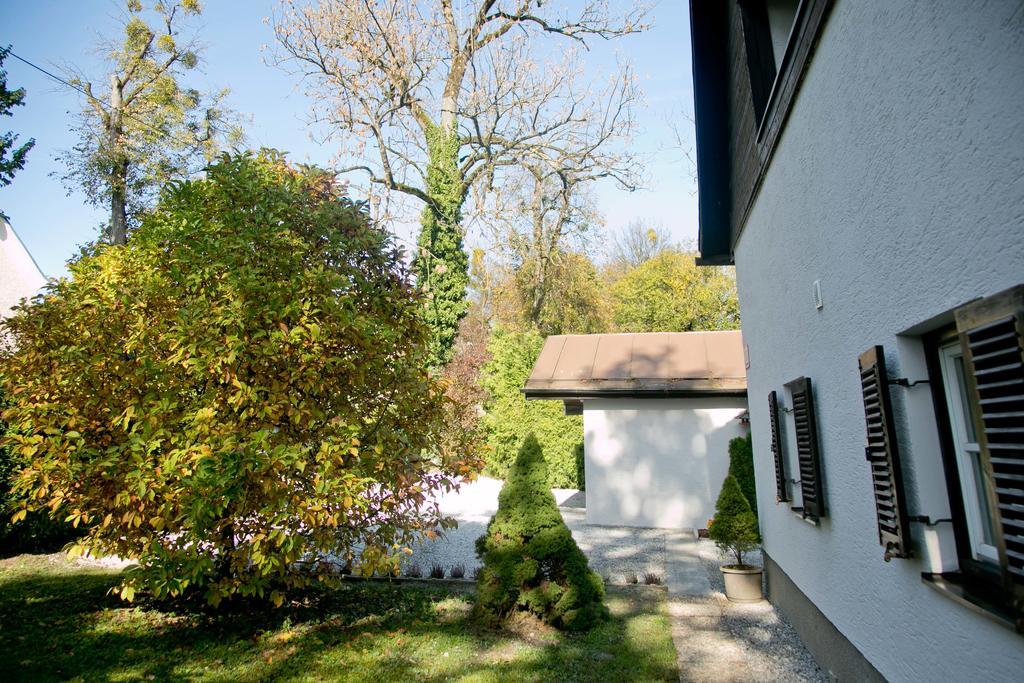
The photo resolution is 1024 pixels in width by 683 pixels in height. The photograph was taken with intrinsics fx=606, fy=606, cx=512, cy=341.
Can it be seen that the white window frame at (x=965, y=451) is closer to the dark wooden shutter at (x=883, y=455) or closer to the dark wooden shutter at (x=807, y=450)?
the dark wooden shutter at (x=883, y=455)

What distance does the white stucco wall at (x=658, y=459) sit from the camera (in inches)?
493

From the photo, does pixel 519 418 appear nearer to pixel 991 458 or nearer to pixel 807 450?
pixel 807 450

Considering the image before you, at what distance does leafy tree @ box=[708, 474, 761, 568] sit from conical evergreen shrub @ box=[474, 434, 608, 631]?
6.77 feet

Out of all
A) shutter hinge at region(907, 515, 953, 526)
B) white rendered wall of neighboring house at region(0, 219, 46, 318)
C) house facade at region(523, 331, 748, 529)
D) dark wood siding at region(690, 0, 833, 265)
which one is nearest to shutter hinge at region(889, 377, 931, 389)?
shutter hinge at region(907, 515, 953, 526)

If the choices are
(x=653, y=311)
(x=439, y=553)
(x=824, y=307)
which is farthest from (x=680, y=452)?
(x=653, y=311)

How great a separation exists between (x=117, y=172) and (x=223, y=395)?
1632 cm

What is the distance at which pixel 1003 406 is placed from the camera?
2.21 meters

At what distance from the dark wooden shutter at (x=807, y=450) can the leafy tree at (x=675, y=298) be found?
81.1 ft

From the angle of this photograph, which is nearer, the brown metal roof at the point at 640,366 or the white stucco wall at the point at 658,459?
the white stucco wall at the point at 658,459

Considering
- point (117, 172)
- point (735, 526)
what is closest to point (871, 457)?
point (735, 526)

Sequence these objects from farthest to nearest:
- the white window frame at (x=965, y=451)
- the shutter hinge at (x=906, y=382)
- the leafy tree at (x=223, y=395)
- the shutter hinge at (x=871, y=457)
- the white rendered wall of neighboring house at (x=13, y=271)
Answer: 1. the white rendered wall of neighboring house at (x=13, y=271)
2. the leafy tree at (x=223, y=395)
3. the shutter hinge at (x=871, y=457)
4. the shutter hinge at (x=906, y=382)
5. the white window frame at (x=965, y=451)

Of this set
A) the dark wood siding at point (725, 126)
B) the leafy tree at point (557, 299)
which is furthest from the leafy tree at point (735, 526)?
the leafy tree at point (557, 299)

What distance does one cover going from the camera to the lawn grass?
197 inches

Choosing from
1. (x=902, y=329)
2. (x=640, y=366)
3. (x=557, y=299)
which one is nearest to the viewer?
(x=902, y=329)
